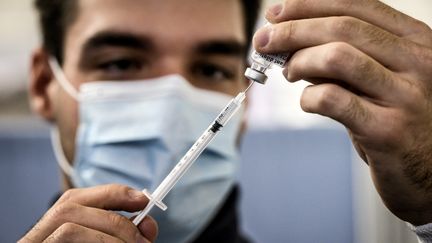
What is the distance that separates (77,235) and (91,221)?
3cm

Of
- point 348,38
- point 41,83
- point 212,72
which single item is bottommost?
point 41,83

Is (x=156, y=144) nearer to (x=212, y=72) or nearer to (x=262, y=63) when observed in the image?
(x=212, y=72)

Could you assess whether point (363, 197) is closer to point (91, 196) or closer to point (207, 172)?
point (207, 172)

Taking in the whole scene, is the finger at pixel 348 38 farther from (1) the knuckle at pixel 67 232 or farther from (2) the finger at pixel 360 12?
(1) the knuckle at pixel 67 232

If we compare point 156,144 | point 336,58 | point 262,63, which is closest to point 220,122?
point 262,63

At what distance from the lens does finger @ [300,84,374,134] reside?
0.70m

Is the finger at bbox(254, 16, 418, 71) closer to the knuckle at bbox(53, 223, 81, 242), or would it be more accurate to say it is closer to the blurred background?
the knuckle at bbox(53, 223, 81, 242)

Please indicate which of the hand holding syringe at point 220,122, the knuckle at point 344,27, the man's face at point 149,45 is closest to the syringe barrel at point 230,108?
the hand holding syringe at point 220,122

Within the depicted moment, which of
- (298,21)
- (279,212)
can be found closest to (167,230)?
(298,21)

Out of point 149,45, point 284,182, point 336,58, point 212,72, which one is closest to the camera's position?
point 336,58

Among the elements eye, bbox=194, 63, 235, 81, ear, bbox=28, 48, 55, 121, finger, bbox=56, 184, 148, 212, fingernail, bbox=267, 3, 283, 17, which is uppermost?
fingernail, bbox=267, 3, 283, 17

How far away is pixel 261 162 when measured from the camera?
2.71 metres


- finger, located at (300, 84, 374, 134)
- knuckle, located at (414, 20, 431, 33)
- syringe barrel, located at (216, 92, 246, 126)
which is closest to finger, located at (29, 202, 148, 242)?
syringe barrel, located at (216, 92, 246, 126)

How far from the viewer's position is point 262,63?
0.79 meters
